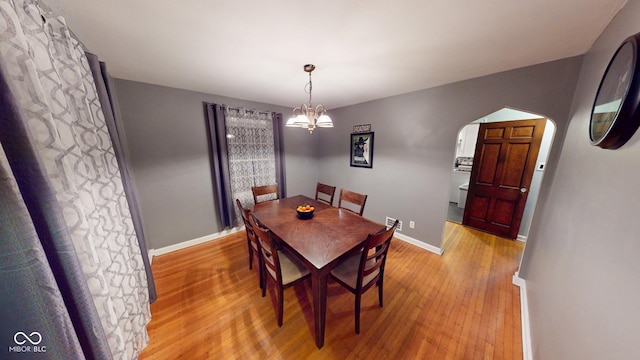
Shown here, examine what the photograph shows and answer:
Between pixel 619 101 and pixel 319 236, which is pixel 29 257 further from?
pixel 619 101

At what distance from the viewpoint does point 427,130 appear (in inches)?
96.3

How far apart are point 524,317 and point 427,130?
2114mm

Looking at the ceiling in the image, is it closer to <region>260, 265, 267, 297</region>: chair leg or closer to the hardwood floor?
<region>260, 265, 267, 297</region>: chair leg

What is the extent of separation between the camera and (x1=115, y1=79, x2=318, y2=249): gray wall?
7.14 ft

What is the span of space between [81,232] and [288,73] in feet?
6.40

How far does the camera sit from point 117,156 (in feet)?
4.76

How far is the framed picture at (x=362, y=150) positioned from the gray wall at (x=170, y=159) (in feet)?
6.21

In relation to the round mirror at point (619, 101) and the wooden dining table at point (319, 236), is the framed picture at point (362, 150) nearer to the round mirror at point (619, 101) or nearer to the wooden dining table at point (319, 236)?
the wooden dining table at point (319, 236)

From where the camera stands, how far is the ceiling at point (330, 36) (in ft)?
3.40

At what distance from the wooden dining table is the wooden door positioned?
257 centimetres

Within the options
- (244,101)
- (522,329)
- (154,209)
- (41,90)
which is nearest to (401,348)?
(522,329)

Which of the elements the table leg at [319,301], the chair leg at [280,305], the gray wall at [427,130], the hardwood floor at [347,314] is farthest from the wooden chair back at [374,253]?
the gray wall at [427,130]

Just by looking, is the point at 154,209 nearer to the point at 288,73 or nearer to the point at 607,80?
the point at 288,73
